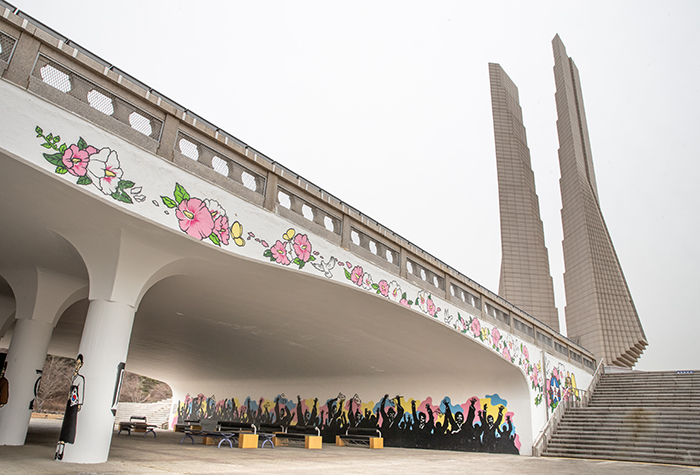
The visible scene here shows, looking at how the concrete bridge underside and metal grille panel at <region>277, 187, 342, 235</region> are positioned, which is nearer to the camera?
the concrete bridge underside

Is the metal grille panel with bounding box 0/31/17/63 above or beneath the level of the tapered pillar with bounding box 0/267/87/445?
above

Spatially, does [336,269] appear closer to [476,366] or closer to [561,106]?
[476,366]

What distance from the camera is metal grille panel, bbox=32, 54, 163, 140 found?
635cm

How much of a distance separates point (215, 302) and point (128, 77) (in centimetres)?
650

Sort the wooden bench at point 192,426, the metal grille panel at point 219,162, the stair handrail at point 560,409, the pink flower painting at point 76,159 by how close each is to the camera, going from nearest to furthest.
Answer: the pink flower painting at point 76,159
the metal grille panel at point 219,162
the stair handrail at point 560,409
the wooden bench at point 192,426

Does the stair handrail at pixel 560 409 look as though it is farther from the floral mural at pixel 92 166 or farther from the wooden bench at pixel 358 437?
the floral mural at pixel 92 166

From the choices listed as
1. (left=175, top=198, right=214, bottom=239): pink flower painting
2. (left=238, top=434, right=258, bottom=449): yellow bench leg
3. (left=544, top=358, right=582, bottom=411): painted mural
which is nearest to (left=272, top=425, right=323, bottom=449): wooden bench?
(left=238, top=434, right=258, bottom=449): yellow bench leg

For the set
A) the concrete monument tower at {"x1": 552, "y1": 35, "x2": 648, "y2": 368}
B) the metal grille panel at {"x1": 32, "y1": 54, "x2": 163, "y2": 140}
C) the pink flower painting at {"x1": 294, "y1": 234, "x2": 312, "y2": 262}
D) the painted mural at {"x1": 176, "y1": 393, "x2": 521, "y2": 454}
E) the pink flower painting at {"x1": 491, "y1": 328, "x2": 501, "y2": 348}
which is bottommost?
the painted mural at {"x1": 176, "y1": 393, "x2": 521, "y2": 454}

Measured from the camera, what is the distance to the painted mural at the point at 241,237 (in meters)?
6.35

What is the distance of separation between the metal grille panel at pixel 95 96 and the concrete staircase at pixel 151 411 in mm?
29774

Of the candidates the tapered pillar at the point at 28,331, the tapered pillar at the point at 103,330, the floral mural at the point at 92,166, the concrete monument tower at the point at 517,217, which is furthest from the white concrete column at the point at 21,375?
the concrete monument tower at the point at 517,217

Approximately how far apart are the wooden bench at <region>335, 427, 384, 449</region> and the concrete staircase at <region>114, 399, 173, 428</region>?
18.5 meters

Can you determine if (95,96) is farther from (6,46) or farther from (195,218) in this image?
(195,218)

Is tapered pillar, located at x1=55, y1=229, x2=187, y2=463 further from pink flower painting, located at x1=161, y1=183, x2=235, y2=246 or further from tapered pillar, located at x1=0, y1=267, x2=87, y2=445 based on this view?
tapered pillar, located at x1=0, y1=267, x2=87, y2=445
